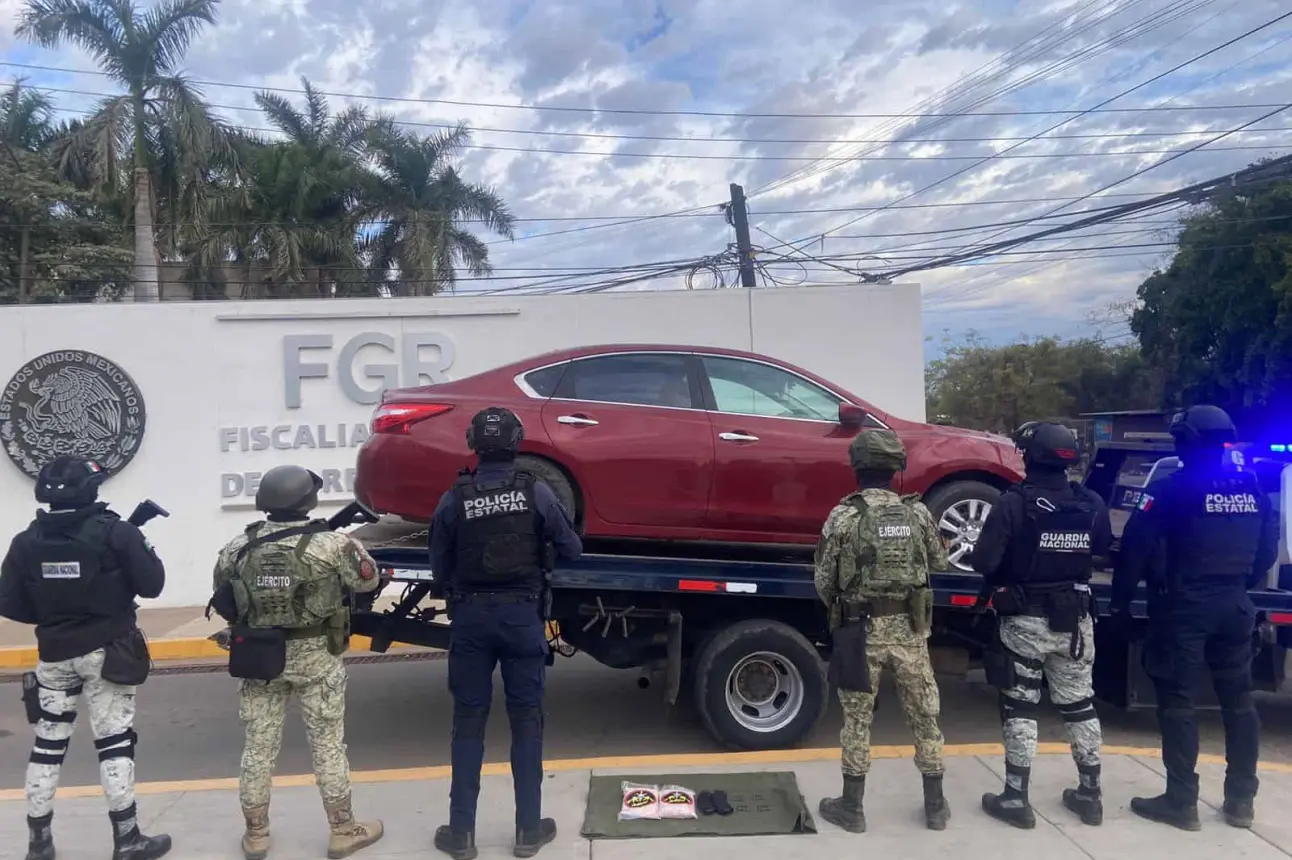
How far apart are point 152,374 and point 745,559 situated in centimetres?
813

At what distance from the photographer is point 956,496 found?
237 inches

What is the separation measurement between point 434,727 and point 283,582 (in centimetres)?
295

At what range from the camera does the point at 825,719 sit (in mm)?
6488

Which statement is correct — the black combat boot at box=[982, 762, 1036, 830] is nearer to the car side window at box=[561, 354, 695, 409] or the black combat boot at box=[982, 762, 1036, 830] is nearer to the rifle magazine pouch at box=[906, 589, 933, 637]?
the rifle magazine pouch at box=[906, 589, 933, 637]

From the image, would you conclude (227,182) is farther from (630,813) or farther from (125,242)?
(630,813)

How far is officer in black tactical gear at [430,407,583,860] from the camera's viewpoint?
4.10 metres

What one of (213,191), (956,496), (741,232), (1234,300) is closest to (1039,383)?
(1234,300)

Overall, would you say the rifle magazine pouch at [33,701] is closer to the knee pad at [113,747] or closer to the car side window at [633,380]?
the knee pad at [113,747]

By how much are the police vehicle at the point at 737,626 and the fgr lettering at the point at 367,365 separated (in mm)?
5904

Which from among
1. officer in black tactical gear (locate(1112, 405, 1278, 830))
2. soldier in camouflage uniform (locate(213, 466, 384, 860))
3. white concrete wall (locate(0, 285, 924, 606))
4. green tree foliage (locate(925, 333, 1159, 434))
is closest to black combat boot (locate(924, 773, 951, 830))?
officer in black tactical gear (locate(1112, 405, 1278, 830))

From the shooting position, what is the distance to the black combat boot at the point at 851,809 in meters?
4.42

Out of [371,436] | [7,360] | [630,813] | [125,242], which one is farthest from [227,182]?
[630,813]

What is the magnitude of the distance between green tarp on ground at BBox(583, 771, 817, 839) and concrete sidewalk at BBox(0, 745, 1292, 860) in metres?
0.07

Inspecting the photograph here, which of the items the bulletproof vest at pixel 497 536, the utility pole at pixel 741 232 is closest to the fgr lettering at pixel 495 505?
the bulletproof vest at pixel 497 536
